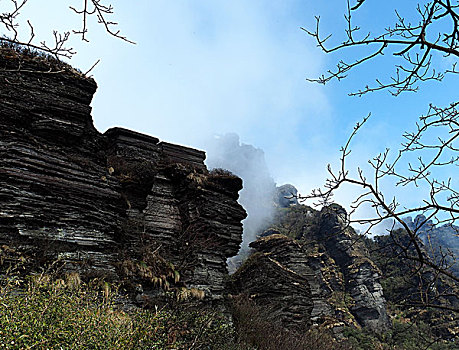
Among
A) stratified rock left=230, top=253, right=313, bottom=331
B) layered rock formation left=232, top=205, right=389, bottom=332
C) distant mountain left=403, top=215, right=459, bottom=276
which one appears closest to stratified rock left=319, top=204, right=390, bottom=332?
layered rock formation left=232, top=205, right=389, bottom=332

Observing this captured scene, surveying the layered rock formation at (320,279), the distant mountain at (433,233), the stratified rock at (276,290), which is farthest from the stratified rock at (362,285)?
the distant mountain at (433,233)

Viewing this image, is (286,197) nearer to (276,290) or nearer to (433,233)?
(433,233)

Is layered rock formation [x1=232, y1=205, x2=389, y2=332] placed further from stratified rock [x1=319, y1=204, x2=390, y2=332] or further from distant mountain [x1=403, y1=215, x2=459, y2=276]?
distant mountain [x1=403, y1=215, x2=459, y2=276]

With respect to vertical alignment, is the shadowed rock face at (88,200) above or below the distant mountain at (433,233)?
above

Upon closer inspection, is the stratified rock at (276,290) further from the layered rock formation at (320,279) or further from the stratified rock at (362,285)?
the stratified rock at (362,285)

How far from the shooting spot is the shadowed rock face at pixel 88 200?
9.13m

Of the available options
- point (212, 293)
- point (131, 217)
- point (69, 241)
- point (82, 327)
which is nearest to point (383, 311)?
point (212, 293)

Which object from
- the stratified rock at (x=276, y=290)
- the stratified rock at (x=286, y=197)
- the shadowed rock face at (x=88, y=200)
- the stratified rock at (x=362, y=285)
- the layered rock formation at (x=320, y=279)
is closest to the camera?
the stratified rock at (x=286, y=197)

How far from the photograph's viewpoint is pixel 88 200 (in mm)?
10484

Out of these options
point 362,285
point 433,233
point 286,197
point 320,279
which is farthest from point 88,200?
point 362,285

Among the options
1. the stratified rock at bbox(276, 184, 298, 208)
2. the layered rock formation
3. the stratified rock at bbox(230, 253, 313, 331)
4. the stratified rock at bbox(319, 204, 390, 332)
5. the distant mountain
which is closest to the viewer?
the distant mountain

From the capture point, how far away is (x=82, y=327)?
456 centimetres

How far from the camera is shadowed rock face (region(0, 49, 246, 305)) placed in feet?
30.0

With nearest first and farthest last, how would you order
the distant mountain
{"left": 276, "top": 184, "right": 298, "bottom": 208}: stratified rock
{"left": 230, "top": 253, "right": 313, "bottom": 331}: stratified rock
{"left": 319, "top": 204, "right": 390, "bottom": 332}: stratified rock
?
the distant mountain
{"left": 276, "top": 184, "right": 298, "bottom": 208}: stratified rock
{"left": 230, "top": 253, "right": 313, "bottom": 331}: stratified rock
{"left": 319, "top": 204, "right": 390, "bottom": 332}: stratified rock
